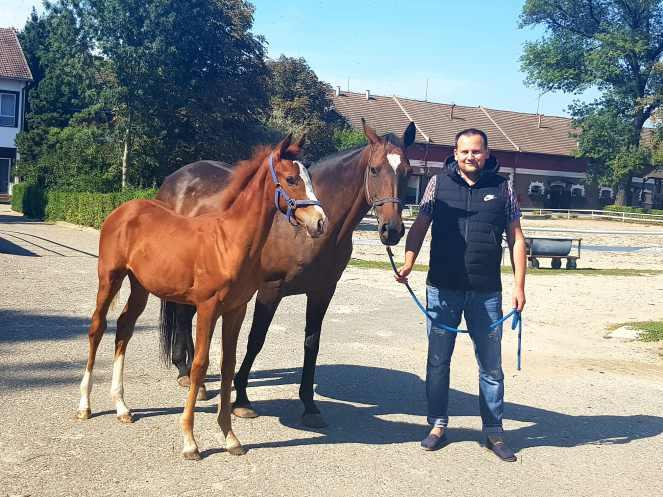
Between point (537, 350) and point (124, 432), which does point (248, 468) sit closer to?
point (124, 432)

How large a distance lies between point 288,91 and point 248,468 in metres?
39.6

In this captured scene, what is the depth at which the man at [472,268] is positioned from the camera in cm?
521

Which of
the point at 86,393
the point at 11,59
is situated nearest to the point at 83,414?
the point at 86,393

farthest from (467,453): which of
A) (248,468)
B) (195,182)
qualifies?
(195,182)

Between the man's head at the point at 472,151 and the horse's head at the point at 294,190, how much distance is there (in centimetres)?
129

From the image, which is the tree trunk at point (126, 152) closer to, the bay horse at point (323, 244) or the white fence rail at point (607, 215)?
the bay horse at point (323, 244)

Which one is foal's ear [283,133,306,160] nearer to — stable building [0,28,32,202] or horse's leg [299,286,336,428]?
horse's leg [299,286,336,428]

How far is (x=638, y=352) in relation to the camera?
9.43 metres

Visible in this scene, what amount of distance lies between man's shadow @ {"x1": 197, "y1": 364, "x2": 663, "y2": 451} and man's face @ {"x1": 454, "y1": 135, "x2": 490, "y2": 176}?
2180 millimetres

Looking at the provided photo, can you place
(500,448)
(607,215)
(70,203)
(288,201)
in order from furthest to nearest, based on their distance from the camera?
1. (607,215)
2. (70,203)
3. (500,448)
4. (288,201)

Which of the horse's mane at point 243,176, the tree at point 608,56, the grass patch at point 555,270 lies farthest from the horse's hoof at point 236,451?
the tree at point 608,56

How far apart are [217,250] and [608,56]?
5650 centimetres

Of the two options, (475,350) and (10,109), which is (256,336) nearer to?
(475,350)

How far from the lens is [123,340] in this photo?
18.4ft
